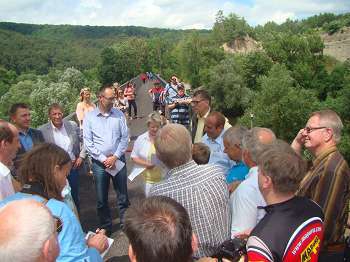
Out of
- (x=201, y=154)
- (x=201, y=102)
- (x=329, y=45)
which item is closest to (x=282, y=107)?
(x=201, y=102)

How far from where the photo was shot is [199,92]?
5.38m

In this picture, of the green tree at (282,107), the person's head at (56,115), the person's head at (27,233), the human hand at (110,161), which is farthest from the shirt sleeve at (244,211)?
the green tree at (282,107)

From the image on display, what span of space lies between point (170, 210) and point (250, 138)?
155cm

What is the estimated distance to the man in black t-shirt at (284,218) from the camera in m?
2.05

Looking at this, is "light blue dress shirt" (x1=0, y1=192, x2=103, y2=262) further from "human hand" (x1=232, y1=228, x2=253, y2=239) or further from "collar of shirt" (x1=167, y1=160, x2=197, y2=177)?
"human hand" (x1=232, y1=228, x2=253, y2=239)

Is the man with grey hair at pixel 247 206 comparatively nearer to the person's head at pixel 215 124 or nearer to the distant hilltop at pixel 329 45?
the person's head at pixel 215 124

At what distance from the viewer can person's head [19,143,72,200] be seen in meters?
2.55

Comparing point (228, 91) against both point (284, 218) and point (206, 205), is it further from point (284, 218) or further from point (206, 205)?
point (284, 218)

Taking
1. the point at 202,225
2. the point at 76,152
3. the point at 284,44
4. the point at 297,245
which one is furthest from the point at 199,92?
the point at 284,44

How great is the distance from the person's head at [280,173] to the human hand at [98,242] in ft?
3.51

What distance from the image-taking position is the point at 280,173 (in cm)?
225

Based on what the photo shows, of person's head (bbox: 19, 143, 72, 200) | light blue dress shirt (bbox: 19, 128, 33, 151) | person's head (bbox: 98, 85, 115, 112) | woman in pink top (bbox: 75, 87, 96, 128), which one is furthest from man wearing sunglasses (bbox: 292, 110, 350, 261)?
woman in pink top (bbox: 75, 87, 96, 128)

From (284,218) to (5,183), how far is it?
83.6 inches

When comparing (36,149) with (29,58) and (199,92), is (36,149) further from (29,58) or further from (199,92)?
(29,58)
